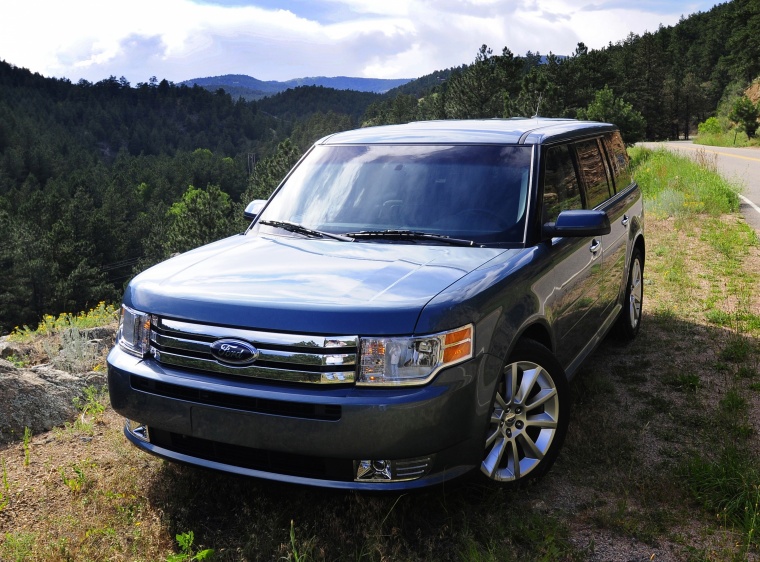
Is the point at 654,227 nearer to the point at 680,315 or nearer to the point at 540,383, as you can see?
the point at 680,315

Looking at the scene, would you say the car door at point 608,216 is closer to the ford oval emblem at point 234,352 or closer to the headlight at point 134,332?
the ford oval emblem at point 234,352

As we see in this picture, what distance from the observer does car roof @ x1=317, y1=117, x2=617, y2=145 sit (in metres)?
4.43

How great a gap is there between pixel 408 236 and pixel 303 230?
67 cm

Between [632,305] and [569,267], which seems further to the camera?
[632,305]

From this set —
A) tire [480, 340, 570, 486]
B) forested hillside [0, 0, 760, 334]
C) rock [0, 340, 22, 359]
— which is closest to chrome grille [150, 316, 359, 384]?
tire [480, 340, 570, 486]

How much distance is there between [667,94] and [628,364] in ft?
384

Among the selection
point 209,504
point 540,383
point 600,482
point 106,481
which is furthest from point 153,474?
point 600,482

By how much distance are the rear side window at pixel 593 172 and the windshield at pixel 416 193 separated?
0.90 meters

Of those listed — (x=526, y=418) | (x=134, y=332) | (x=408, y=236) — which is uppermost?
(x=408, y=236)

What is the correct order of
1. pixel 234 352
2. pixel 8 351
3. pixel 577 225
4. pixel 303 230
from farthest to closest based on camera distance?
1. pixel 8 351
2. pixel 303 230
3. pixel 577 225
4. pixel 234 352

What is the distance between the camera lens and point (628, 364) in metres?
5.96

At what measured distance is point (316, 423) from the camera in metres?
2.83

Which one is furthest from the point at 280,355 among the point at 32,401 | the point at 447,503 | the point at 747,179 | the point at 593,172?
the point at 747,179

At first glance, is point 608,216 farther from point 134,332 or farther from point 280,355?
point 134,332
